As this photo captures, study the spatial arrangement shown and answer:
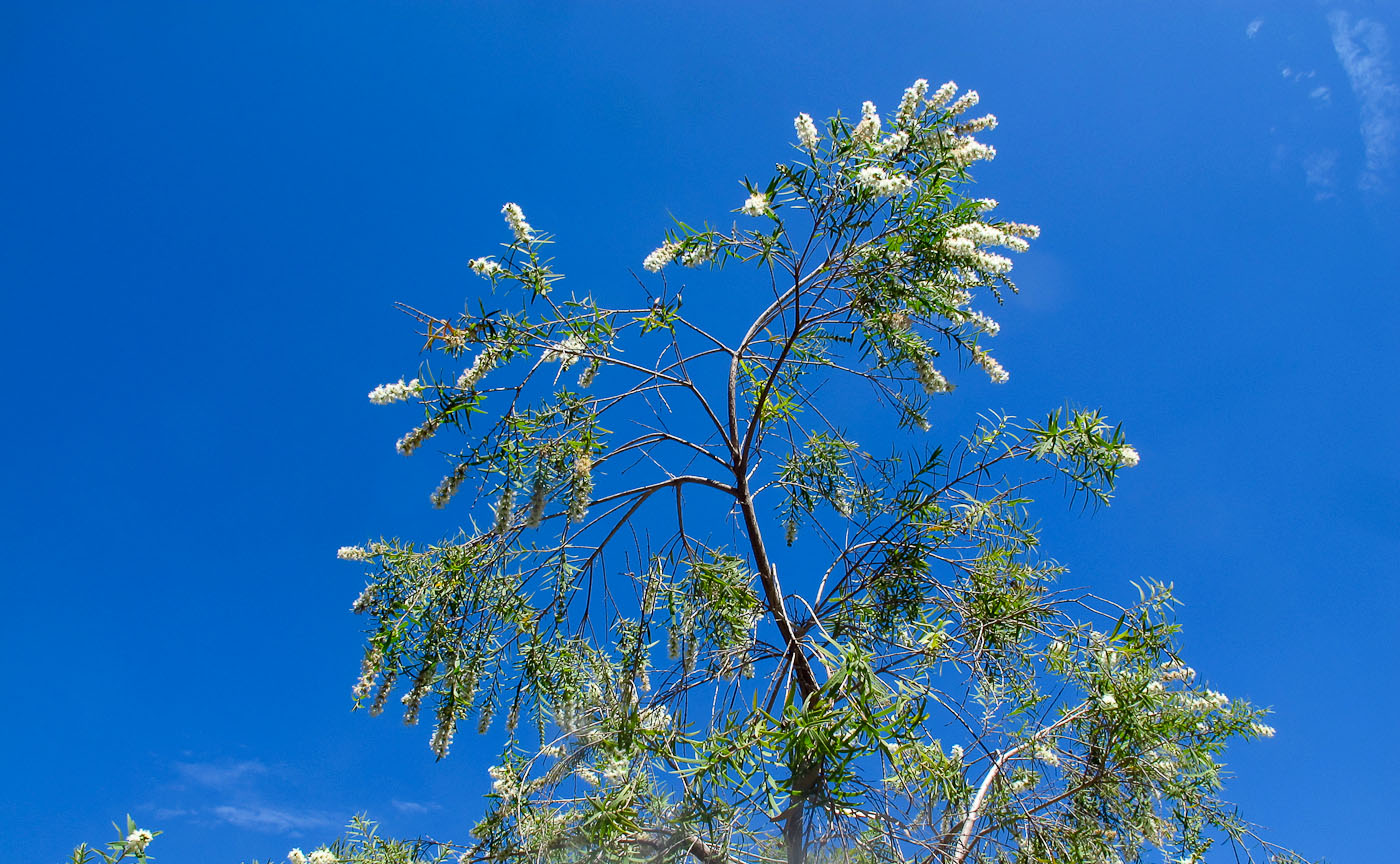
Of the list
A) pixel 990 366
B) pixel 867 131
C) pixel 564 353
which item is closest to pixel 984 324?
pixel 990 366

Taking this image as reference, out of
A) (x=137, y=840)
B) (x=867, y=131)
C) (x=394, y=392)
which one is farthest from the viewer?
(x=867, y=131)

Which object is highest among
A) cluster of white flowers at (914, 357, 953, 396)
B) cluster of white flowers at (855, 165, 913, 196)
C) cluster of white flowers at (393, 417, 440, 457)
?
cluster of white flowers at (855, 165, 913, 196)

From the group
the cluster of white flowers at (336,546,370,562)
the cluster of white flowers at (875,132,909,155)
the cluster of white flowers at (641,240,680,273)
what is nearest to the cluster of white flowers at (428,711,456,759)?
the cluster of white flowers at (336,546,370,562)

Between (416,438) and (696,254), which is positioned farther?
(696,254)

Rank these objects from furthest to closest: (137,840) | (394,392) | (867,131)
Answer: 1. (867,131)
2. (394,392)
3. (137,840)

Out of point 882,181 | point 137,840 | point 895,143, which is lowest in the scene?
point 137,840

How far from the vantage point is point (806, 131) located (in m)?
3.46

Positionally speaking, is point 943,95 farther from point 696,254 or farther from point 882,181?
point 696,254

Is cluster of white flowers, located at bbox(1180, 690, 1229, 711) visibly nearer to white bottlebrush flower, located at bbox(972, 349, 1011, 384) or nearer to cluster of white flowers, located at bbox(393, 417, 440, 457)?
white bottlebrush flower, located at bbox(972, 349, 1011, 384)

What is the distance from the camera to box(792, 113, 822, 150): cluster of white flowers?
345cm

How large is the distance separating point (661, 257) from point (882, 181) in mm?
1066

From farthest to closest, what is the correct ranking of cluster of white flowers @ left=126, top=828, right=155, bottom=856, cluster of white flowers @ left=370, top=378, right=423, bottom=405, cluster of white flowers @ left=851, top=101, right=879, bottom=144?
cluster of white flowers @ left=851, top=101, right=879, bottom=144
cluster of white flowers @ left=370, top=378, right=423, bottom=405
cluster of white flowers @ left=126, top=828, right=155, bottom=856

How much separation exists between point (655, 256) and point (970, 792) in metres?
2.87

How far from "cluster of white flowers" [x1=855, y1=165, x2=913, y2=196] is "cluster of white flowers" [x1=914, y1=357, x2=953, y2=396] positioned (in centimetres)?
79
